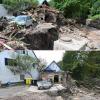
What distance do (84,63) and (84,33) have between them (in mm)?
14551

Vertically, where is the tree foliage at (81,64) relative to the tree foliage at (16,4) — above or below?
below

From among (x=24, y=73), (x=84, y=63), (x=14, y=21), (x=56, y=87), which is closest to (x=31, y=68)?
(x=24, y=73)

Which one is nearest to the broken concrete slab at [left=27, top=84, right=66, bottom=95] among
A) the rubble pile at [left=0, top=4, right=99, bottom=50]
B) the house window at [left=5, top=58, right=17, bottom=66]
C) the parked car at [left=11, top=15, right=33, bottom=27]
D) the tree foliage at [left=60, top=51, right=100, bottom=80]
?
the tree foliage at [left=60, top=51, right=100, bottom=80]

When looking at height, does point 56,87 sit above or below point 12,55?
below

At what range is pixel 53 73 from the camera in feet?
57.2

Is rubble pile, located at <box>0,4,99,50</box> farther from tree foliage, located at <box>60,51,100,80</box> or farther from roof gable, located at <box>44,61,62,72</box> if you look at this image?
tree foliage, located at <box>60,51,100,80</box>

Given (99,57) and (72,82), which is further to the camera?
(99,57)

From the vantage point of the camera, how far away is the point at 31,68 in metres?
17.2

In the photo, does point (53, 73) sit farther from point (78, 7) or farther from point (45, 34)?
point (78, 7)

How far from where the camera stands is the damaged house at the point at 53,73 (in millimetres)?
17141

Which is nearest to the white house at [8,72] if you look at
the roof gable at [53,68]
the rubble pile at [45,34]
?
the roof gable at [53,68]

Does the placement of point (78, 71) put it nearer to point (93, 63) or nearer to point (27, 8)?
point (93, 63)

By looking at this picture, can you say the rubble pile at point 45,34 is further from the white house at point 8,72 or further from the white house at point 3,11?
the white house at point 3,11

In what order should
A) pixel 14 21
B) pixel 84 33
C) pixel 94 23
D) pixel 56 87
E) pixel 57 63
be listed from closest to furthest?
pixel 56 87 < pixel 57 63 < pixel 14 21 < pixel 84 33 < pixel 94 23
